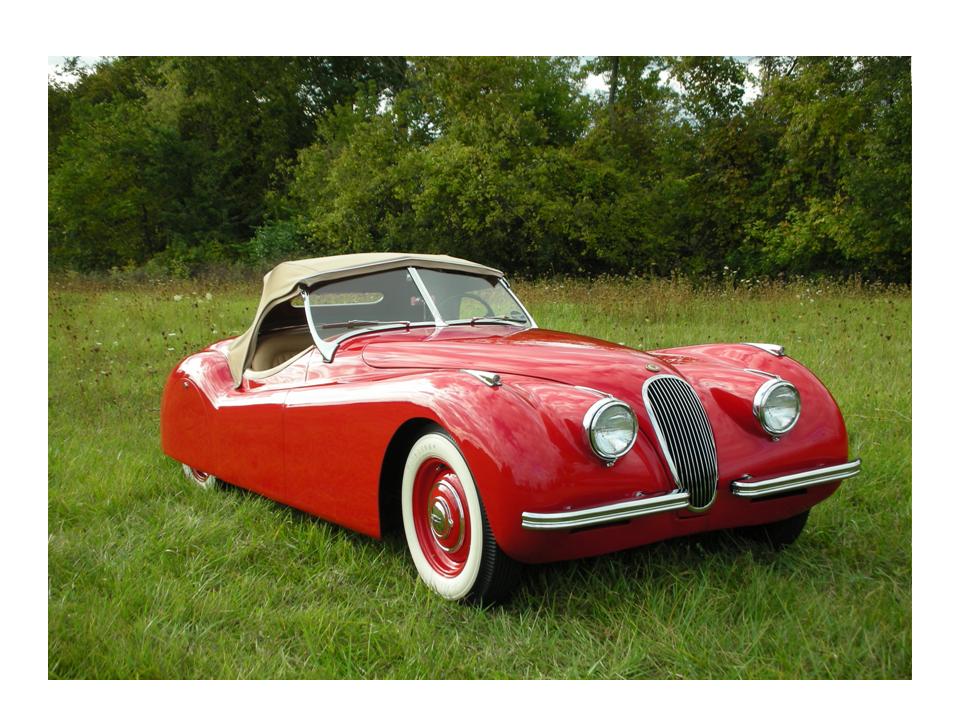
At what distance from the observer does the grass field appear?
2320mm

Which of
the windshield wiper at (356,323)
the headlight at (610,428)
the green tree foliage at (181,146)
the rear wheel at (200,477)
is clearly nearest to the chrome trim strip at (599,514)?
the headlight at (610,428)

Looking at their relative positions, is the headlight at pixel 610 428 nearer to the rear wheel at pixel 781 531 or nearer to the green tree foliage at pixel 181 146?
the rear wheel at pixel 781 531

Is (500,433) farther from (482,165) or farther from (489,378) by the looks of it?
(482,165)

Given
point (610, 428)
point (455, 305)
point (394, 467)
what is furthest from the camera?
point (455, 305)

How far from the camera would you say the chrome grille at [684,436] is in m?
2.65

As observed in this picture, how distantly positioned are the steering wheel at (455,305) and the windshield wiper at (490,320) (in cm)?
4

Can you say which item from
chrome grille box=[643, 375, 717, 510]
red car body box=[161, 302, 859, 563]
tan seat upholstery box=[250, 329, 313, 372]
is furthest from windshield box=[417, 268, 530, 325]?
chrome grille box=[643, 375, 717, 510]

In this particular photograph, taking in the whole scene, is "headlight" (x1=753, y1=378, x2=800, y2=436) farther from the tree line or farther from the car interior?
the tree line

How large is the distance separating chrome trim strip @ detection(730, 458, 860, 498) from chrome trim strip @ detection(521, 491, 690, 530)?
35 cm

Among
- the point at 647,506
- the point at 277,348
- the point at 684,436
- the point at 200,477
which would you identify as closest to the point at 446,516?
the point at 647,506

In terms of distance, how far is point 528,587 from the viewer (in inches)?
111

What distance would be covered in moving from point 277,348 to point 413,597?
2278mm

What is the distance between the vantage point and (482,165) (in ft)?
43.0
